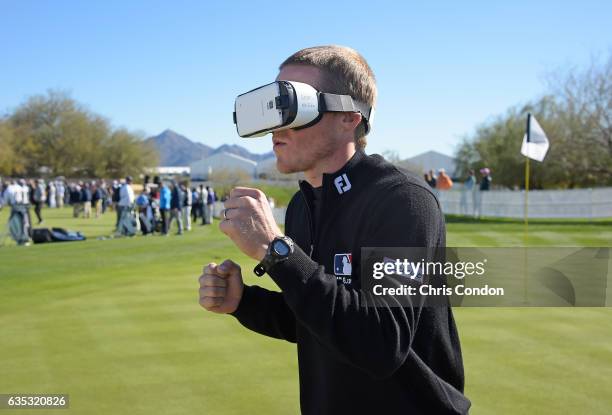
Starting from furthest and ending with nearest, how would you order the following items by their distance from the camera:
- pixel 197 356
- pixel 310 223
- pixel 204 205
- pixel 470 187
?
pixel 470 187 → pixel 204 205 → pixel 197 356 → pixel 310 223

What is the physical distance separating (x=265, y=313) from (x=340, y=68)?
0.89m

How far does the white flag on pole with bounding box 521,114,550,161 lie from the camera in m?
10.6

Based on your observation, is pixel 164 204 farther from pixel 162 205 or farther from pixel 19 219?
pixel 19 219

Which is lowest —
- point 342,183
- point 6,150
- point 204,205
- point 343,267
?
point 204,205

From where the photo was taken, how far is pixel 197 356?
5.21 meters

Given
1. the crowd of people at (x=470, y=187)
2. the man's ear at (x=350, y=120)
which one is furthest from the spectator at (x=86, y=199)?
the man's ear at (x=350, y=120)

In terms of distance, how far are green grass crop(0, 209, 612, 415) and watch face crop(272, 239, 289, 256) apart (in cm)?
264

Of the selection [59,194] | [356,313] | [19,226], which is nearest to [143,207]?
[19,226]

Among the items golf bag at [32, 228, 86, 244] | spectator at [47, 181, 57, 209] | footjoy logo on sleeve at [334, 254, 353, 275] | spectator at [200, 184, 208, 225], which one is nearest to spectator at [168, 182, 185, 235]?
golf bag at [32, 228, 86, 244]

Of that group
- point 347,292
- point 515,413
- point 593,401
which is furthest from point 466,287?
point 593,401

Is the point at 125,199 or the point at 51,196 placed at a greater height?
the point at 125,199

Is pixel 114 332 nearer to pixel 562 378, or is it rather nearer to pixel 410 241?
pixel 562 378

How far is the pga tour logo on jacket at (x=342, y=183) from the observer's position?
6.37 ft

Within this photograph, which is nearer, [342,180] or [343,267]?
[343,267]
